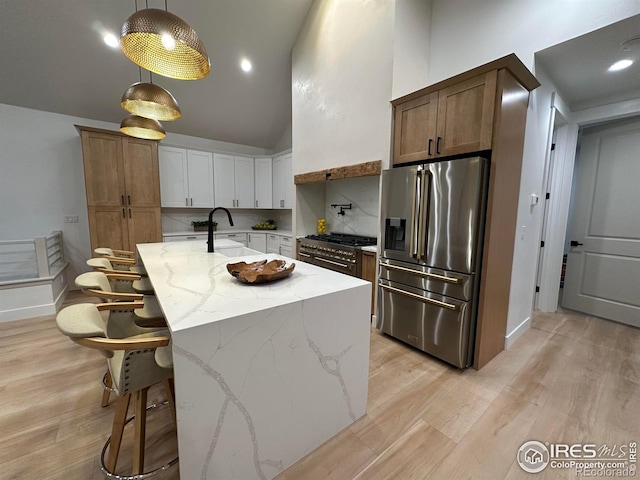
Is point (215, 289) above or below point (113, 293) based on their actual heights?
above

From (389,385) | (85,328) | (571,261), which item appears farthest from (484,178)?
(571,261)

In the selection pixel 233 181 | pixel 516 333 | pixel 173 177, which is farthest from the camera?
pixel 233 181

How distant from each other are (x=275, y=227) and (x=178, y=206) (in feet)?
6.30

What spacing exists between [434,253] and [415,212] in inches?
15.5

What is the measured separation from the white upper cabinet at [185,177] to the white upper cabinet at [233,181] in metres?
0.14

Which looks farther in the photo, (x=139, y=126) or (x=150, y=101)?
(x=139, y=126)

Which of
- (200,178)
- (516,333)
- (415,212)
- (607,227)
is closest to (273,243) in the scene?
(200,178)

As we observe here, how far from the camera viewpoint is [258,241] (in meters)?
5.52

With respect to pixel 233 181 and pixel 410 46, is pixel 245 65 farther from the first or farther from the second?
pixel 410 46

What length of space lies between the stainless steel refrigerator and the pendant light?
78.0 inches

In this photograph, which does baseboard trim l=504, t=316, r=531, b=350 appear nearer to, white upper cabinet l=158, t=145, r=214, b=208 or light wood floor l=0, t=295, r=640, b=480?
light wood floor l=0, t=295, r=640, b=480

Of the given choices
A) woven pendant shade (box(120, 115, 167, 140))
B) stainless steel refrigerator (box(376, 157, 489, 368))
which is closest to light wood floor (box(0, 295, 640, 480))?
stainless steel refrigerator (box(376, 157, 489, 368))

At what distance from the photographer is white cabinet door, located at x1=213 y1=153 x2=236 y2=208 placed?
5.15 metres

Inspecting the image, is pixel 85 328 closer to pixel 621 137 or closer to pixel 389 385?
pixel 389 385
